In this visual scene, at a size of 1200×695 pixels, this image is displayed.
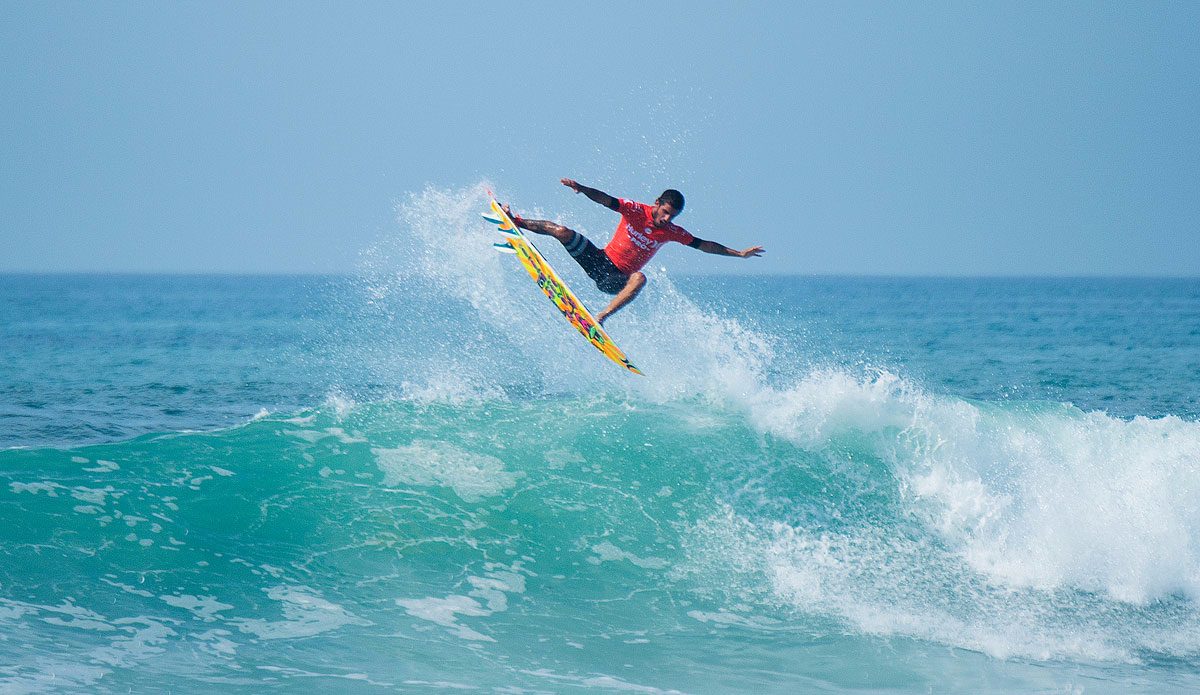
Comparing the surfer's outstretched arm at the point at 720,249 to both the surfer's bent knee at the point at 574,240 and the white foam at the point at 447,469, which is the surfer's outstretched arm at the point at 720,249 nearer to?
the surfer's bent knee at the point at 574,240

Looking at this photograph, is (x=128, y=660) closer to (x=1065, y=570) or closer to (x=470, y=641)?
(x=470, y=641)

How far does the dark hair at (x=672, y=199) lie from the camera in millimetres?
9078

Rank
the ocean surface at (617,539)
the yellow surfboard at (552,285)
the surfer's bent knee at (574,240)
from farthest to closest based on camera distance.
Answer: the yellow surfboard at (552,285) < the surfer's bent knee at (574,240) < the ocean surface at (617,539)

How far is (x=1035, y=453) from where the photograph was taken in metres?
9.45

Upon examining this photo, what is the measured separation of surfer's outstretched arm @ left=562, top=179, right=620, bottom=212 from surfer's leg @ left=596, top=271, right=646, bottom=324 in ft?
2.48

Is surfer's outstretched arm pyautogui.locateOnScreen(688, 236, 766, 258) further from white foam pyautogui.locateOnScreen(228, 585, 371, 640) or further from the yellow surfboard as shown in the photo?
white foam pyautogui.locateOnScreen(228, 585, 371, 640)

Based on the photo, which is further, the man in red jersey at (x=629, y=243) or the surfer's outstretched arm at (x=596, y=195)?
the man in red jersey at (x=629, y=243)

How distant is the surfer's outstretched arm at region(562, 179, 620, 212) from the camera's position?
867 centimetres

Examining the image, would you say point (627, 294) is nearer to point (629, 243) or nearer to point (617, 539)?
point (629, 243)

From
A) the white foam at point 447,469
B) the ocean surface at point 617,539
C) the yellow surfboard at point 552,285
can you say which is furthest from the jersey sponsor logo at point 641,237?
the white foam at point 447,469

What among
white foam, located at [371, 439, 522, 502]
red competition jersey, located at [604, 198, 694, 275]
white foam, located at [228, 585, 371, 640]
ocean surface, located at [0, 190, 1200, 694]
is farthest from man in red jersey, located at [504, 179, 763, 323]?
white foam, located at [228, 585, 371, 640]

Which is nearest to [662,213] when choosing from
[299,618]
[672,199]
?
[672,199]

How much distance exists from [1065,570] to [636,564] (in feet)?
12.0

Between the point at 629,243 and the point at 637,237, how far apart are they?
0.10 m
